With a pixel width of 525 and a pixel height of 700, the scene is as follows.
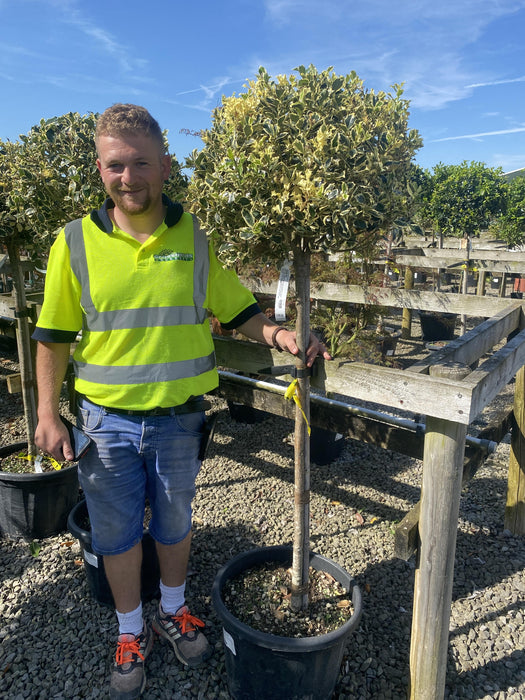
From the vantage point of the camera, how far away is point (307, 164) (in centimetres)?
171

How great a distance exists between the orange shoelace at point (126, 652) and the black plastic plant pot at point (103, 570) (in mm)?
470

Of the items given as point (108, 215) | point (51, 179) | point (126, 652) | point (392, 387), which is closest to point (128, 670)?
point (126, 652)

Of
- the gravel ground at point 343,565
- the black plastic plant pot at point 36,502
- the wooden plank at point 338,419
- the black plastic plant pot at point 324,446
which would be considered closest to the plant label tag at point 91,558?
the gravel ground at point 343,565

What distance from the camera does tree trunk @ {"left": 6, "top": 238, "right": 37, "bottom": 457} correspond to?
3517 millimetres

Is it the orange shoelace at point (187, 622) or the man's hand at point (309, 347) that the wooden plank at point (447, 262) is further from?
the orange shoelace at point (187, 622)

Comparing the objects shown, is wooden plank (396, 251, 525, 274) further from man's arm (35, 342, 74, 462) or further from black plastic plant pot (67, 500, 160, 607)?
man's arm (35, 342, 74, 462)

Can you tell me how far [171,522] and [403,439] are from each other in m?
1.32

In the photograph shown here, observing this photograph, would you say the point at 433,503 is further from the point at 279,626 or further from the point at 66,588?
the point at 66,588

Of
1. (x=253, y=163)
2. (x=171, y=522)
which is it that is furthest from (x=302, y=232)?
(x=171, y=522)

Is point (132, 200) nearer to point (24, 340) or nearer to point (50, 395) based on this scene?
point (50, 395)

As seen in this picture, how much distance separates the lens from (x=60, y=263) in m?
1.97

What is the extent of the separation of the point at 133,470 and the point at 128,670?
0.93 m

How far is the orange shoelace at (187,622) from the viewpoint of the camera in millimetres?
2434

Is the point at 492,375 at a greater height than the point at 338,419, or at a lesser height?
greater
